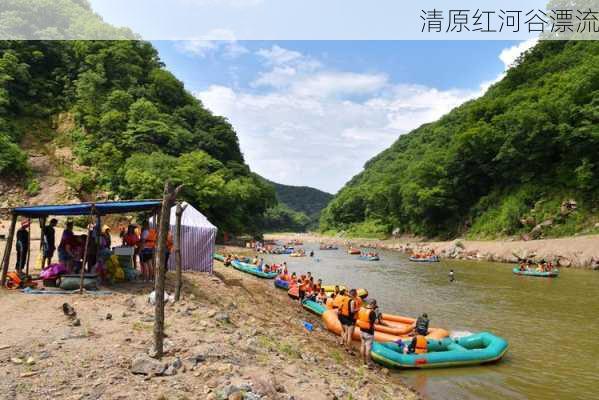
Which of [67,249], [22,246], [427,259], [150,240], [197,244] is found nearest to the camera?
[67,249]

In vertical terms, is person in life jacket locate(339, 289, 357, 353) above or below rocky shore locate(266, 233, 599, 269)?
below

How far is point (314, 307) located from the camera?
1823cm

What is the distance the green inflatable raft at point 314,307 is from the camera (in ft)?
58.5

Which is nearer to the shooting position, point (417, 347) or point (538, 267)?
point (417, 347)

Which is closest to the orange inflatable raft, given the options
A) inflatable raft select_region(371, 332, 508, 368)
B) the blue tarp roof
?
inflatable raft select_region(371, 332, 508, 368)

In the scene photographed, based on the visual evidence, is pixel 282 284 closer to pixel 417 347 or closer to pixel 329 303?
pixel 329 303

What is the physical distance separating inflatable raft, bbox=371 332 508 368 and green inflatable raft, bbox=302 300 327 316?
5.59 m

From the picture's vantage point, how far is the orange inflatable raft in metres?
13.8

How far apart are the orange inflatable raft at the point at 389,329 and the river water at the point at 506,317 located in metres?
1.71

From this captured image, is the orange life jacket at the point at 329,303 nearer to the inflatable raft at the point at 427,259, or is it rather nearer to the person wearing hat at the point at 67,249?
the person wearing hat at the point at 67,249

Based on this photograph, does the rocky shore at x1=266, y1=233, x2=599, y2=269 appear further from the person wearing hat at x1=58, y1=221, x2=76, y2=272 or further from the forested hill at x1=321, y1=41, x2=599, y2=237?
the person wearing hat at x1=58, y1=221, x2=76, y2=272

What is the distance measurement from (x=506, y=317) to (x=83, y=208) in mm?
16505

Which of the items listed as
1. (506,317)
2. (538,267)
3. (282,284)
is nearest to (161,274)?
(506,317)

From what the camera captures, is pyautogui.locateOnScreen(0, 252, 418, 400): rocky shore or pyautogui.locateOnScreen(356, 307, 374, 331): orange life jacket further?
pyautogui.locateOnScreen(356, 307, 374, 331): orange life jacket
